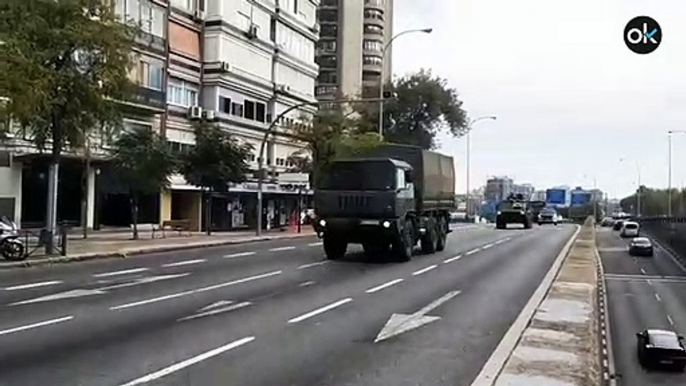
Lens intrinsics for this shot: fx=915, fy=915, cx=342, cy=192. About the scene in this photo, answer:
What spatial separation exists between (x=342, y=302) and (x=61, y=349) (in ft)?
23.6

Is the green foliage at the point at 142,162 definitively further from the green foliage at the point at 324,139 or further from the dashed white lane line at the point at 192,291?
the green foliage at the point at 324,139

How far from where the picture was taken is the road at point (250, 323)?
401 inches

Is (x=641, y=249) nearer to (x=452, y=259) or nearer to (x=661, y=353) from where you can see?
(x=452, y=259)

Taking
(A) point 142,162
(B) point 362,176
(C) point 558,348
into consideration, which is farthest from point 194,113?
(C) point 558,348

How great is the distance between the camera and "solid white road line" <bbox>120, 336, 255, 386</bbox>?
9469 mm

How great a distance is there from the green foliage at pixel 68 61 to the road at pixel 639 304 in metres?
16.0

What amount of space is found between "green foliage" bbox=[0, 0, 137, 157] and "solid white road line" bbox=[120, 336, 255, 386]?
14.1 meters

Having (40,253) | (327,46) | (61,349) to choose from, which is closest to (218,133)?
(40,253)

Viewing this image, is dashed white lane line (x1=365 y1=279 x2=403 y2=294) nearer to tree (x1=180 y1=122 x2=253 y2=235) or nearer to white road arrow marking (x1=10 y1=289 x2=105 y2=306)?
white road arrow marking (x1=10 y1=289 x2=105 y2=306)

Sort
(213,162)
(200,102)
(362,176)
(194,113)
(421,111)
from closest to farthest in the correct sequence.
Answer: (362,176), (213,162), (194,113), (200,102), (421,111)

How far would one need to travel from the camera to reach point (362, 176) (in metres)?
27.9

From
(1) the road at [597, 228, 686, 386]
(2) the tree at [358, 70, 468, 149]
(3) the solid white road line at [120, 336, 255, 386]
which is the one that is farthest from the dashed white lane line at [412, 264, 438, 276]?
(2) the tree at [358, 70, 468, 149]

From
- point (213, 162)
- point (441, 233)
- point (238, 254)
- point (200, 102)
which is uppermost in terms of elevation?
point (200, 102)

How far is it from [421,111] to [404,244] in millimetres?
68970
